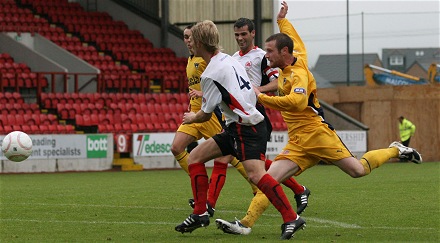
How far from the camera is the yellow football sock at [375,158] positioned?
9.47 m

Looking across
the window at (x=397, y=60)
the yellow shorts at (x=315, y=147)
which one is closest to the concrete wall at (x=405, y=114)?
the yellow shorts at (x=315, y=147)

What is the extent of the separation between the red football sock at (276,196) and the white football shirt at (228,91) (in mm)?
552

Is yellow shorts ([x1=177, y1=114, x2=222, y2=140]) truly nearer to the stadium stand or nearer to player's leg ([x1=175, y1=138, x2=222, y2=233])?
player's leg ([x1=175, y1=138, x2=222, y2=233])

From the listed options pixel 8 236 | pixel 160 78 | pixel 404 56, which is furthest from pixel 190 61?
pixel 404 56

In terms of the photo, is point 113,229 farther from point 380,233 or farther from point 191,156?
point 380,233

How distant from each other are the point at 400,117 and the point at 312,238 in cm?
2442

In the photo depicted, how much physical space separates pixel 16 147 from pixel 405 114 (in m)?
24.3

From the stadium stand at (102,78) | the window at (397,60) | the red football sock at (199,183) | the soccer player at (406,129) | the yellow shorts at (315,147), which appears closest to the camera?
the red football sock at (199,183)

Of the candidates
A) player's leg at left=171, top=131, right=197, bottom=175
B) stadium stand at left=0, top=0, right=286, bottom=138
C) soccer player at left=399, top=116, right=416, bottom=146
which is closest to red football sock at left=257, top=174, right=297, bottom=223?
player's leg at left=171, top=131, right=197, bottom=175

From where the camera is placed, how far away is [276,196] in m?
8.18

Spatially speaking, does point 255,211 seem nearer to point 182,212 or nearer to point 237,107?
point 237,107

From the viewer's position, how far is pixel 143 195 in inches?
575

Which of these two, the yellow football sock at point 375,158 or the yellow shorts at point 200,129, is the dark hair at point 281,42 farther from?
the yellow shorts at point 200,129

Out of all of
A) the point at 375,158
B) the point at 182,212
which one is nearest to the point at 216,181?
the point at 182,212
